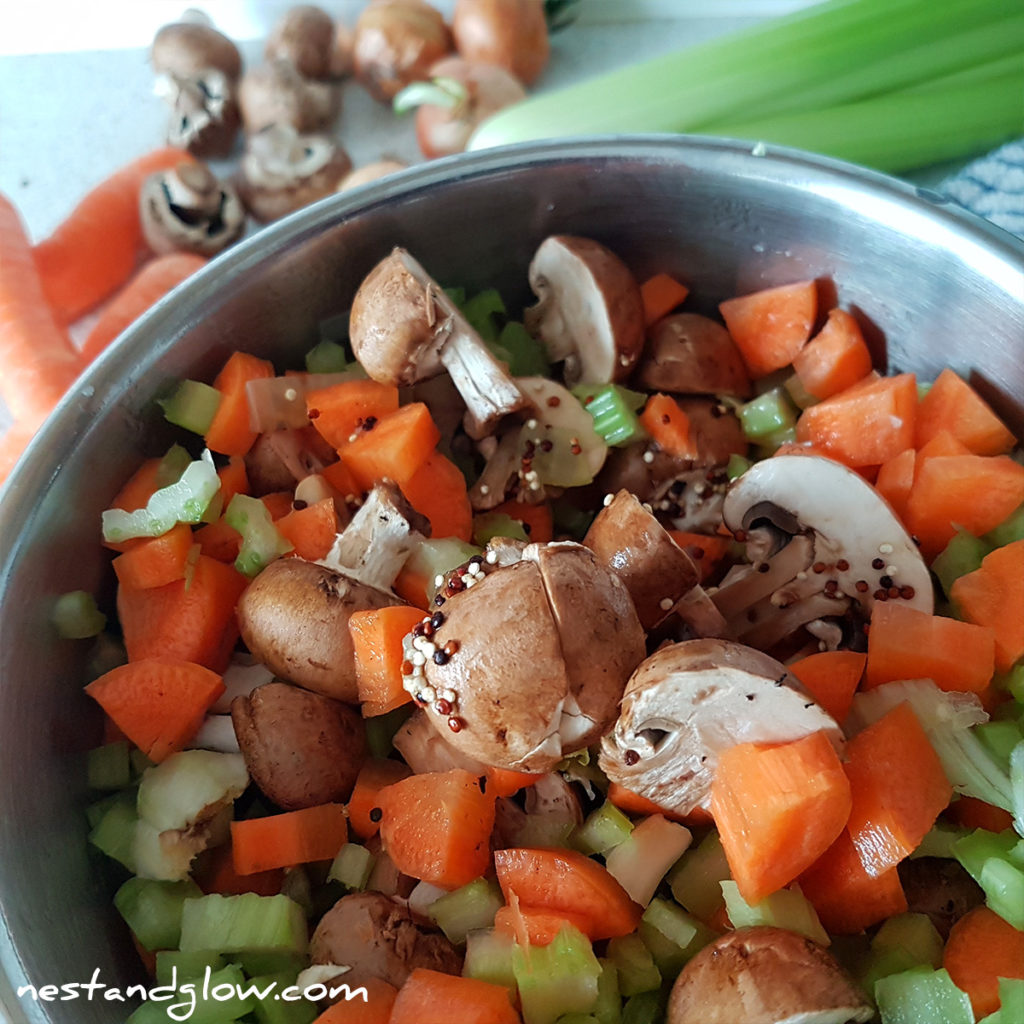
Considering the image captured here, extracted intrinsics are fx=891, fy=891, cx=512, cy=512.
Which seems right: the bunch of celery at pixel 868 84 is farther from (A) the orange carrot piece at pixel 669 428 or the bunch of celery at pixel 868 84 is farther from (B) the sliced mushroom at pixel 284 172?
(A) the orange carrot piece at pixel 669 428

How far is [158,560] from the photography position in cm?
119

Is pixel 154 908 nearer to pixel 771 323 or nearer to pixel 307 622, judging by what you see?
pixel 307 622

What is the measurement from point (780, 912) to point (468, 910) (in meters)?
0.35

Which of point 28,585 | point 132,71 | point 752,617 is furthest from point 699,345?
point 132,71

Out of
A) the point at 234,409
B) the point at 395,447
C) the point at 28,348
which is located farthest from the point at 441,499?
the point at 28,348

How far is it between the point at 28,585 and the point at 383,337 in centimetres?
56

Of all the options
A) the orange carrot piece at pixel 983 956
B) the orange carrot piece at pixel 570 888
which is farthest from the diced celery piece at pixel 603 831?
the orange carrot piece at pixel 983 956

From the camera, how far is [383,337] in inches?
49.3

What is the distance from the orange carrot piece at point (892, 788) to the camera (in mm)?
950

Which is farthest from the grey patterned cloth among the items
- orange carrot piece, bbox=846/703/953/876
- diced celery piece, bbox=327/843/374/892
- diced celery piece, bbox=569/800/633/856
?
diced celery piece, bbox=327/843/374/892

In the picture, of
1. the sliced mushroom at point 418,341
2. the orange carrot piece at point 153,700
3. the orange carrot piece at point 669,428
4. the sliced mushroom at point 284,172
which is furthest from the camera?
the sliced mushroom at point 284,172

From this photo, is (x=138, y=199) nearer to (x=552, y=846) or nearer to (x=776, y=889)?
(x=552, y=846)

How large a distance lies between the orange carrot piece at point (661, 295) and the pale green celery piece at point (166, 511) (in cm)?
77

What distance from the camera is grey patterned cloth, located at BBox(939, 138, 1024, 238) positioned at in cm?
158
